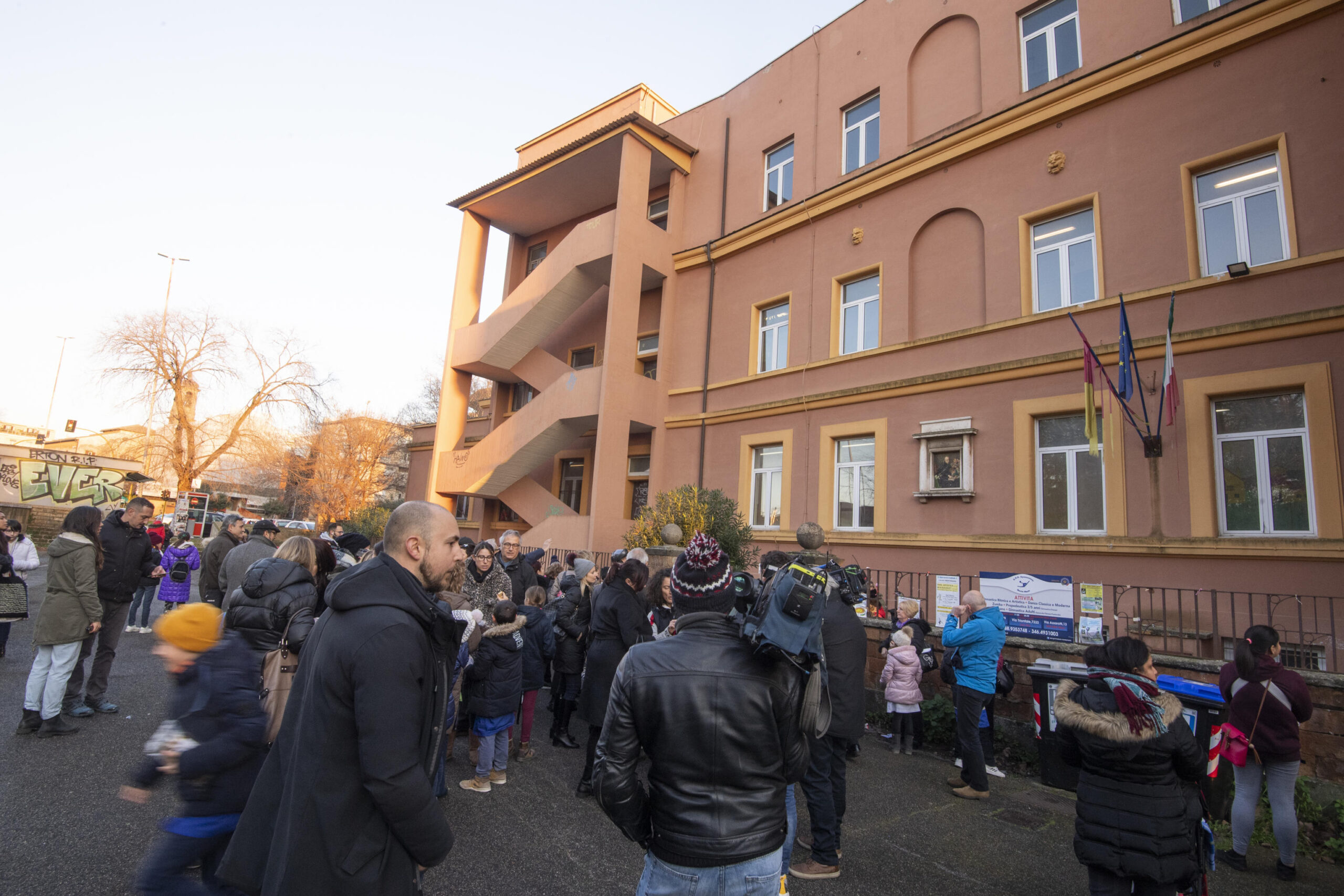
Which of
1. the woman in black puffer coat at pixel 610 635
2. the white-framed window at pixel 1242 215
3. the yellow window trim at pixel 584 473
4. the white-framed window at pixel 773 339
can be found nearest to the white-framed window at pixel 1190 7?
the white-framed window at pixel 1242 215

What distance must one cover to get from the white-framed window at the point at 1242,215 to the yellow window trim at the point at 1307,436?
1679mm

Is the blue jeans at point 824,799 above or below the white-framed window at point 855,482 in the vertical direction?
below

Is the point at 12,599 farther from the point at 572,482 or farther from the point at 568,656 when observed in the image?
the point at 572,482

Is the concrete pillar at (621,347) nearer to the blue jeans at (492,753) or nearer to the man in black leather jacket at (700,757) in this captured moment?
the blue jeans at (492,753)

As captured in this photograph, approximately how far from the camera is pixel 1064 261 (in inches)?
471

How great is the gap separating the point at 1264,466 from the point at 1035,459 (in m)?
2.96

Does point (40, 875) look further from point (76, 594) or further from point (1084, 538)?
point (1084, 538)

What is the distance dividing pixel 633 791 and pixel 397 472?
63.3 metres

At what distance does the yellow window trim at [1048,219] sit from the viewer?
1134 cm

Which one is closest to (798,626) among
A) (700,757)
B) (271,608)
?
(700,757)

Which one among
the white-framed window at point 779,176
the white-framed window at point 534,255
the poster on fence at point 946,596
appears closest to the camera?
the poster on fence at point 946,596

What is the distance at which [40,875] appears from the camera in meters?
3.88

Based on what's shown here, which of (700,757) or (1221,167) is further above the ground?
(1221,167)

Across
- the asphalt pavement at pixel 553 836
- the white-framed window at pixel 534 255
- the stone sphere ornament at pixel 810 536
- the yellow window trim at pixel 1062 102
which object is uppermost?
the white-framed window at pixel 534 255
